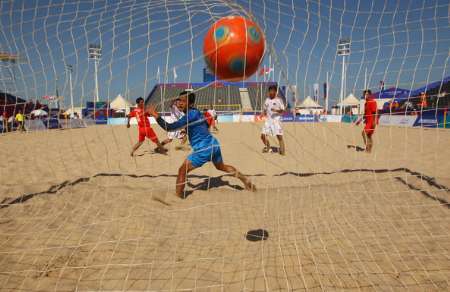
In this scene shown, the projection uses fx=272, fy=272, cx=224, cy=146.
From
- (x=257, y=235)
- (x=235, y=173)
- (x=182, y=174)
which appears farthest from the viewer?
(x=235, y=173)

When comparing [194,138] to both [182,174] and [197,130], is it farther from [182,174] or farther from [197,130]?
[182,174]

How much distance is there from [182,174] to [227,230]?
1153 millimetres

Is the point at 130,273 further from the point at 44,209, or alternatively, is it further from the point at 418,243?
the point at 418,243

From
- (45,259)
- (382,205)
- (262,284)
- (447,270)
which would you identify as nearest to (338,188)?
(382,205)

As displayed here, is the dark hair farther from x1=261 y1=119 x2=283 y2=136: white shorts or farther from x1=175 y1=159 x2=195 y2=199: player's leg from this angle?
x1=261 y1=119 x2=283 y2=136: white shorts

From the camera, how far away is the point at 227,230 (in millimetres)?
2742

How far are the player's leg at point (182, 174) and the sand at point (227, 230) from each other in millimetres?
145

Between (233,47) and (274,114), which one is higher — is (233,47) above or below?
above

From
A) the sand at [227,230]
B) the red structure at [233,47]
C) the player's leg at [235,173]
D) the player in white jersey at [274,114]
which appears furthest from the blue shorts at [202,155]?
the player in white jersey at [274,114]

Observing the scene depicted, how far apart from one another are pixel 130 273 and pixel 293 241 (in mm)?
1401

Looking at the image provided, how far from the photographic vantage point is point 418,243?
2393 mm

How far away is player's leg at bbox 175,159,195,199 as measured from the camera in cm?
358

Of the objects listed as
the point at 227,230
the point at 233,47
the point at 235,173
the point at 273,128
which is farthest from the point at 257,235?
the point at 273,128

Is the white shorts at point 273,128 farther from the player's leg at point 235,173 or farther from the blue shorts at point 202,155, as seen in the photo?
the blue shorts at point 202,155
